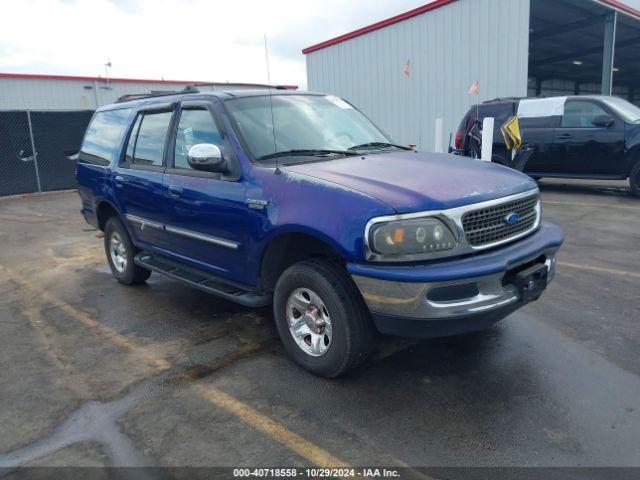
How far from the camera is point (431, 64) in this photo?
617 inches

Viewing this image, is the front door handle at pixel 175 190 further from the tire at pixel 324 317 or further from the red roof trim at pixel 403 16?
the red roof trim at pixel 403 16

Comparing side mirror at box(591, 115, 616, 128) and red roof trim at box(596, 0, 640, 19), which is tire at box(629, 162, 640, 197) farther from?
red roof trim at box(596, 0, 640, 19)

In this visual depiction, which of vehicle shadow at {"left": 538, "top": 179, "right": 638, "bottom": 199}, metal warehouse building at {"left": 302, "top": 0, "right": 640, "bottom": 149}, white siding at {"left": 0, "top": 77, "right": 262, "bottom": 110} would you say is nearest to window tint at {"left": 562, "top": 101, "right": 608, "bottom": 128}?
vehicle shadow at {"left": 538, "top": 179, "right": 638, "bottom": 199}

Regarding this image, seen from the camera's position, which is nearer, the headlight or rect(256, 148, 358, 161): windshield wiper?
the headlight

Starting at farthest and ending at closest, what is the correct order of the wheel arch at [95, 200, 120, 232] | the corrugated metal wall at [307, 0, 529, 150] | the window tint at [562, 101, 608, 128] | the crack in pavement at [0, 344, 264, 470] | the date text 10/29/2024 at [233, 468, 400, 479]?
the corrugated metal wall at [307, 0, 529, 150], the window tint at [562, 101, 608, 128], the wheel arch at [95, 200, 120, 232], the crack in pavement at [0, 344, 264, 470], the date text 10/29/2024 at [233, 468, 400, 479]

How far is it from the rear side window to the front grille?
2.86 m

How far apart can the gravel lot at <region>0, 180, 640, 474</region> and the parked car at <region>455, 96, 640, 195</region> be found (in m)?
5.70

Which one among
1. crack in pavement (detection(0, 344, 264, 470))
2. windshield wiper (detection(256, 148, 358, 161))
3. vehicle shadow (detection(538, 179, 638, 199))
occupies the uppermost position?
windshield wiper (detection(256, 148, 358, 161))

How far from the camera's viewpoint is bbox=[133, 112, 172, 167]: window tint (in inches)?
186

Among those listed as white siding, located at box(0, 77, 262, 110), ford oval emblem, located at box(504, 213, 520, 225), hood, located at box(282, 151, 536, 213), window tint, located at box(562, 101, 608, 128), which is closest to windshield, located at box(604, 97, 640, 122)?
window tint, located at box(562, 101, 608, 128)

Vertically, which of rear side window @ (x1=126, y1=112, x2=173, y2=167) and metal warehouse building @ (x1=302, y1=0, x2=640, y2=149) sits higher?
metal warehouse building @ (x1=302, y1=0, x2=640, y2=149)

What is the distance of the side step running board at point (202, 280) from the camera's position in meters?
3.87

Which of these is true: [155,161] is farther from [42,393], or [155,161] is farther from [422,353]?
[422,353]

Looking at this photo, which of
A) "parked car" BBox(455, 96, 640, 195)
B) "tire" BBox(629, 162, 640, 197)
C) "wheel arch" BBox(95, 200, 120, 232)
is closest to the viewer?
"wheel arch" BBox(95, 200, 120, 232)
